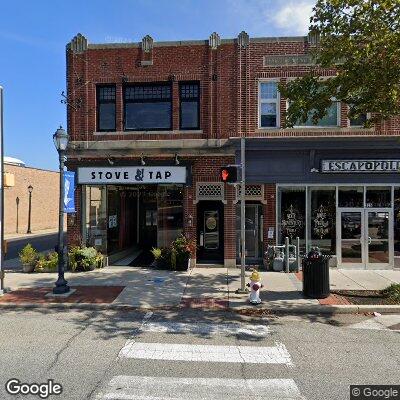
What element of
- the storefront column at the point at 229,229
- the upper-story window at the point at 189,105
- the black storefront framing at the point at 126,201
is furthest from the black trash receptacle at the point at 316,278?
the upper-story window at the point at 189,105

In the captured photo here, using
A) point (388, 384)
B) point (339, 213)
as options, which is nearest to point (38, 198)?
point (339, 213)

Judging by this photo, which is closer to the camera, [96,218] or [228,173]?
[228,173]

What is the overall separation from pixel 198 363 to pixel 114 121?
34.6ft

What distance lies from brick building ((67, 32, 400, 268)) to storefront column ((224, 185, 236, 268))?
0.12ft

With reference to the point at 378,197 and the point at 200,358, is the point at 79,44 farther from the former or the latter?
the point at 200,358

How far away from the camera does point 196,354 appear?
20.3 feet

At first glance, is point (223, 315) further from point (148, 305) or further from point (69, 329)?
point (69, 329)

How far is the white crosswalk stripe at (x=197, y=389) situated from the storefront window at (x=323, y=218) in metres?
8.95

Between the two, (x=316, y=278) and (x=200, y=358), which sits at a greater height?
(x=316, y=278)

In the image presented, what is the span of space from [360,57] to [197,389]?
7830 millimetres

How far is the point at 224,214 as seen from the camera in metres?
13.8

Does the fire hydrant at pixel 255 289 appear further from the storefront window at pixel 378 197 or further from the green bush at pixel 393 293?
the storefront window at pixel 378 197

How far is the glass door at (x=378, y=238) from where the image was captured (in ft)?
43.4

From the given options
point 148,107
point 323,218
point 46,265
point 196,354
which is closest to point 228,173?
point 196,354
